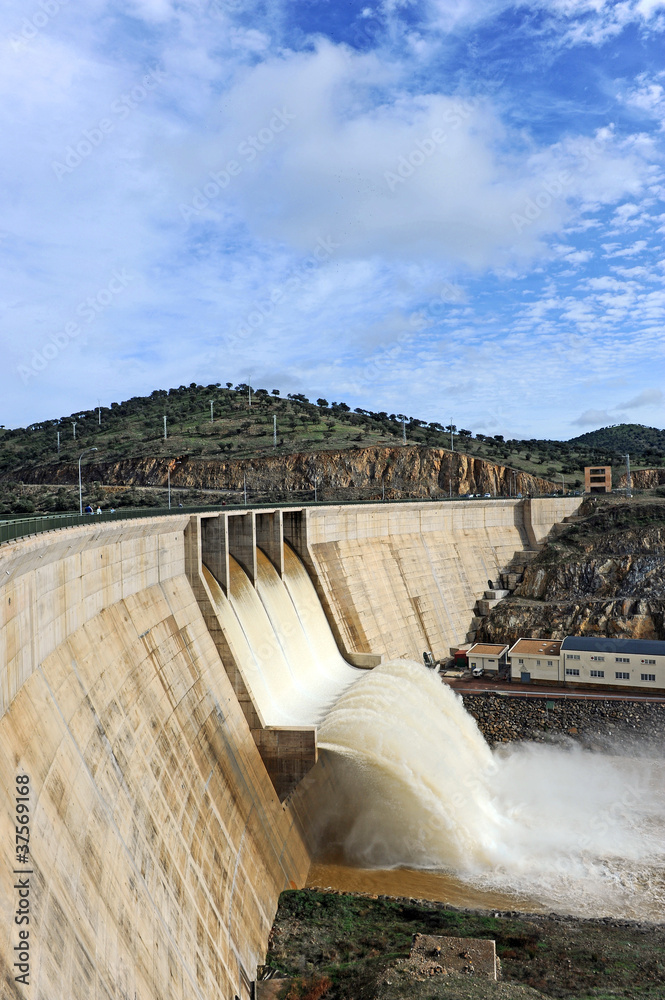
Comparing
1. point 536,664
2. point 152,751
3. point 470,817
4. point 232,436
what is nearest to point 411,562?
point 536,664

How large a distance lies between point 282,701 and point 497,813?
9.10 m

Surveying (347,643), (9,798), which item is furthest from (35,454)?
(9,798)

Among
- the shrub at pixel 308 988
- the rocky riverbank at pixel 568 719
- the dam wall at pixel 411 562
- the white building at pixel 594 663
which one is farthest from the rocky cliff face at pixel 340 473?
the shrub at pixel 308 988

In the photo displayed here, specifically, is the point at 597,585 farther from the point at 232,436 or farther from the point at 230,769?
the point at 232,436

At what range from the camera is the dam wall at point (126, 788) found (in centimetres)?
941

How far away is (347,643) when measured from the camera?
32938 millimetres

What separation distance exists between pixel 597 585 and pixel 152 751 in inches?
1707

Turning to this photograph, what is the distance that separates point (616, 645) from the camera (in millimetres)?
39625

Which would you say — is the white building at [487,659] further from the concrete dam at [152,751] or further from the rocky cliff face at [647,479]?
the rocky cliff face at [647,479]

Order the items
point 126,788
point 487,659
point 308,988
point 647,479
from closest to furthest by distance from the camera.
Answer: point 126,788 → point 308,988 → point 487,659 → point 647,479

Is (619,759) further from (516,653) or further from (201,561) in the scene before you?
Answer: (201,561)

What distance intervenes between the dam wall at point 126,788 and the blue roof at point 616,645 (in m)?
25.4

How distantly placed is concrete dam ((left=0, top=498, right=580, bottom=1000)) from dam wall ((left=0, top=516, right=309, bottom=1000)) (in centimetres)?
4

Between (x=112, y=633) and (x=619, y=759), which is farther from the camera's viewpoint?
(x=619, y=759)
